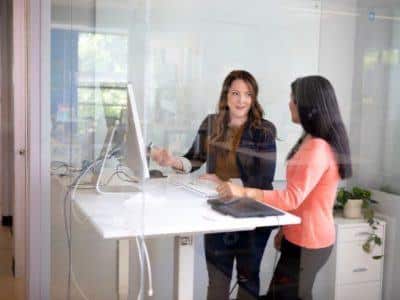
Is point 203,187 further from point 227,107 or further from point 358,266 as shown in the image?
point 358,266

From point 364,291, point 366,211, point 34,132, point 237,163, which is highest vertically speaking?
point 34,132

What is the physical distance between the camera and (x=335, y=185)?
90.5 inches

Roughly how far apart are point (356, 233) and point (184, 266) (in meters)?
1.15

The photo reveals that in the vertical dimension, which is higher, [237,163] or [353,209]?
[237,163]

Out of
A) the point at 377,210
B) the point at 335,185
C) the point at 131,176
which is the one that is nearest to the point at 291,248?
the point at 335,185

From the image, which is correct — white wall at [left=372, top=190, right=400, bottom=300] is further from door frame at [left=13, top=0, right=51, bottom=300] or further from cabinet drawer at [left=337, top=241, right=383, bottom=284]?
door frame at [left=13, top=0, right=51, bottom=300]

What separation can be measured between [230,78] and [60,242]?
4.41 ft

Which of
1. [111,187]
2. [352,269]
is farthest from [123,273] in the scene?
[352,269]

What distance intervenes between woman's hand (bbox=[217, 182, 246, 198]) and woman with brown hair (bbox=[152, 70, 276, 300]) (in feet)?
0.28

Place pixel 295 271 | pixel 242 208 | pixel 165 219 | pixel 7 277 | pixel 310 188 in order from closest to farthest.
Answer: pixel 165 219, pixel 242 208, pixel 310 188, pixel 295 271, pixel 7 277

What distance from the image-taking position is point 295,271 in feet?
7.85

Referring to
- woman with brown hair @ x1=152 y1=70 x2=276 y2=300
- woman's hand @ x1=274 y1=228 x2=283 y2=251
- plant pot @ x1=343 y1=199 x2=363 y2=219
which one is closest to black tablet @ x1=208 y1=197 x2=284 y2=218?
woman's hand @ x1=274 y1=228 x2=283 y2=251

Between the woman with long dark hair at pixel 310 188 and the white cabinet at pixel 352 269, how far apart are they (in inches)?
7.1

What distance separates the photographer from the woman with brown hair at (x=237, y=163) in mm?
2525
